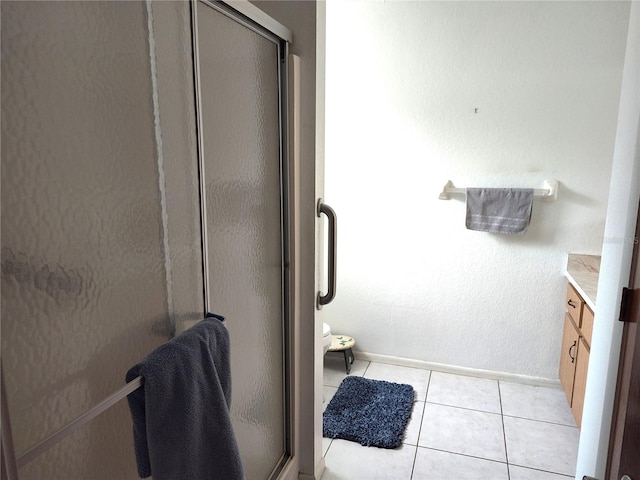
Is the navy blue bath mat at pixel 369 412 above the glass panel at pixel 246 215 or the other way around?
the other way around

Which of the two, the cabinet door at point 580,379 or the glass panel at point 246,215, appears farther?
the cabinet door at point 580,379

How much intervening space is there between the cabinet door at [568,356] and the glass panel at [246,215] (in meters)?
1.53

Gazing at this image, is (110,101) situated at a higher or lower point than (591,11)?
lower

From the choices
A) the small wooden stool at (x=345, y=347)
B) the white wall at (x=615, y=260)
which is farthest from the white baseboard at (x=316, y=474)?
the white wall at (x=615, y=260)

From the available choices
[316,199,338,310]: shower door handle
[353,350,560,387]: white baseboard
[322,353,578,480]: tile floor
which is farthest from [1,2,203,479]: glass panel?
[353,350,560,387]: white baseboard

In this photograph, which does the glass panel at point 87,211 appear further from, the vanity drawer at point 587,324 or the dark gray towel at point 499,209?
the dark gray towel at point 499,209

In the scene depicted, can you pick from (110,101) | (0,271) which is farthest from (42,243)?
(110,101)

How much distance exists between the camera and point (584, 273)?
2453mm

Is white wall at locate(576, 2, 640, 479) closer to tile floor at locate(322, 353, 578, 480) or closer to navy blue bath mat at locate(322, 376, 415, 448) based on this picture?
tile floor at locate(322, 353, 578, 480)

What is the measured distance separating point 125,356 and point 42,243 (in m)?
0.32

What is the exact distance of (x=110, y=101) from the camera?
88 cm

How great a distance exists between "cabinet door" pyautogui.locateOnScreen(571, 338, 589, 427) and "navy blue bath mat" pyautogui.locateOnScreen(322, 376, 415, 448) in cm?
81

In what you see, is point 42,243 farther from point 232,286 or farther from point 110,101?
point 232,286

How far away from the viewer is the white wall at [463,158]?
248 cm
